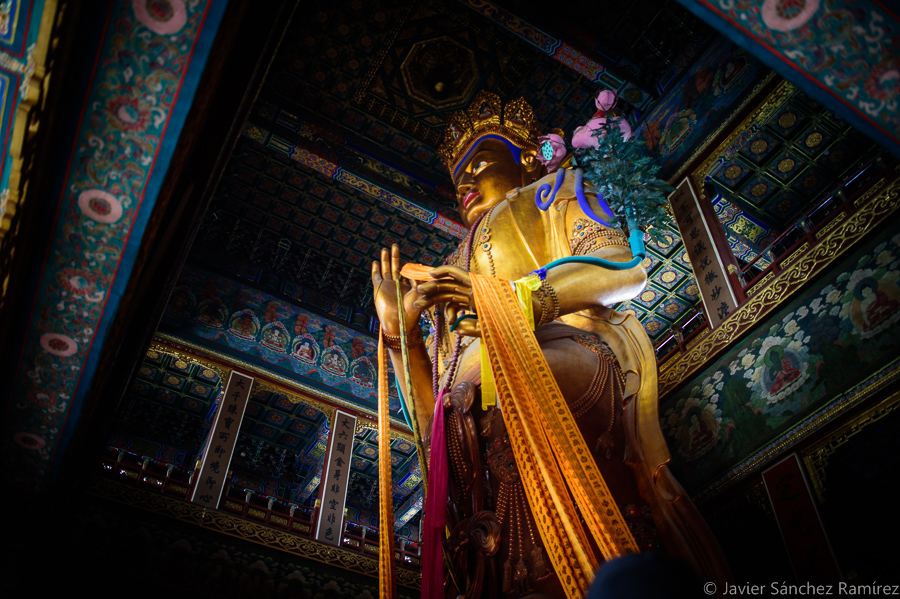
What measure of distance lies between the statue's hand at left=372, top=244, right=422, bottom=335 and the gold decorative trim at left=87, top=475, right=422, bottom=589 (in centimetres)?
237

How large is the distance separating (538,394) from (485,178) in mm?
2060

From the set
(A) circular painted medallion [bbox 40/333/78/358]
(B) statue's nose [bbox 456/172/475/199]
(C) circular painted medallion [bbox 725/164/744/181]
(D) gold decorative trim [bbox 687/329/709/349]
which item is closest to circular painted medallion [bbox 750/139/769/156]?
(C) circular painted medallion [bbox 725/164/744/181]

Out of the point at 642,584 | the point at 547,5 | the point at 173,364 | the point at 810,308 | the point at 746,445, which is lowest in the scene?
the point at 642,584

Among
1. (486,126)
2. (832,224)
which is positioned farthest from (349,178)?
(832,224)

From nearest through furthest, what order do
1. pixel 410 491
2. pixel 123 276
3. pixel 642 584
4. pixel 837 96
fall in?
pixel 642 584 < pixel 837 96 < pixel 123 276 < pixel 410 491

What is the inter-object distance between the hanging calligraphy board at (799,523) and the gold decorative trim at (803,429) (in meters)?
0.09

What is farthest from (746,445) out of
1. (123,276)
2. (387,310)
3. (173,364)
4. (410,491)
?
(173,364)

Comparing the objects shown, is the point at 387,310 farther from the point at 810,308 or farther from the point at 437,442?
the point at 810,308

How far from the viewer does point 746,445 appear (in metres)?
3.72

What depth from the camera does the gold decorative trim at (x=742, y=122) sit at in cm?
468

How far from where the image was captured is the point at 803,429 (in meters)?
3.39

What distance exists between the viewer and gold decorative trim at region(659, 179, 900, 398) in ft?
11.5

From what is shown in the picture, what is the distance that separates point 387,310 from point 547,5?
3.22 meters

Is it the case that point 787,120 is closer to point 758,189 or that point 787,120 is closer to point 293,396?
point 758,189
